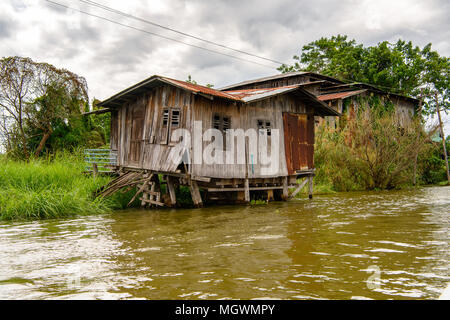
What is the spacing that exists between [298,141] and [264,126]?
216 centimetres

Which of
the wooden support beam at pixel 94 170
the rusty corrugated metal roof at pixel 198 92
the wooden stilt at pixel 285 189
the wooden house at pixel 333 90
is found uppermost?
the wooden house at pixel 333 90

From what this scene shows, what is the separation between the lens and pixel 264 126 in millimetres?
14586

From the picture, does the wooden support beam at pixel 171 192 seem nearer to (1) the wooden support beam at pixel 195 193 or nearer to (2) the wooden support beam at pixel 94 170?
(1) the wooden support beam at pixel 195 193

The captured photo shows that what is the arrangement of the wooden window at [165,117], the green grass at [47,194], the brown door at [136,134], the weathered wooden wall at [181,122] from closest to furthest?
1. the green grass at [47,194]
2. the weathered wooden wall at [181,122]
3. the wooden window at [165,117]
4. the brown door at [136,134]

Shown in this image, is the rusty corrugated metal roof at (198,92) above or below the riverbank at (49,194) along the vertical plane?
above

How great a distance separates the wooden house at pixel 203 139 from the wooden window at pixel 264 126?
0.13ft

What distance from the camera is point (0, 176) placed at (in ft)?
38.6

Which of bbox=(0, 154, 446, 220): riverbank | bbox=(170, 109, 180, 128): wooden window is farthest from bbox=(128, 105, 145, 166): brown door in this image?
bbox=(170, 109, 180, 128): wooden window

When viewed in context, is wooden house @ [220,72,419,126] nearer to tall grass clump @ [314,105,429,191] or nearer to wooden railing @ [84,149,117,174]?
tall grass clump @ [314,105,429,191]

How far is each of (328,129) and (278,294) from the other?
1915cm

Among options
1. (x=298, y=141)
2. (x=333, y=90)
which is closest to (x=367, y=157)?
(x=298, y=141)

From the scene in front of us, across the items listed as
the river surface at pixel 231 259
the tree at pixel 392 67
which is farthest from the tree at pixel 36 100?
the tree at pixel 392 67

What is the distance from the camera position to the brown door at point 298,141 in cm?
1534
